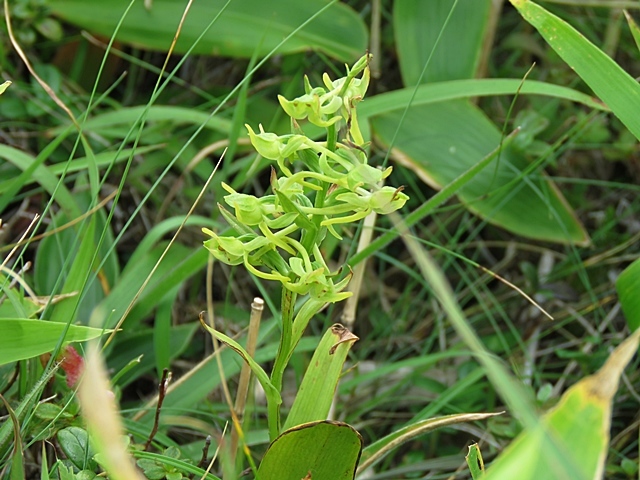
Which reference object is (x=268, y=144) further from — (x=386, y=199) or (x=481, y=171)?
(x=481, y=171)

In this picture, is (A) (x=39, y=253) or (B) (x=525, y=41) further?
(B) (x=525, y=41)

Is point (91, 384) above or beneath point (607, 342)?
above

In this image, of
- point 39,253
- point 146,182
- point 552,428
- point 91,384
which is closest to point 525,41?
point 146,182

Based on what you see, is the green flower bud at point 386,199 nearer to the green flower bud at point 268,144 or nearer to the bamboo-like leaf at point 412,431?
the green flower bud at point 268,144

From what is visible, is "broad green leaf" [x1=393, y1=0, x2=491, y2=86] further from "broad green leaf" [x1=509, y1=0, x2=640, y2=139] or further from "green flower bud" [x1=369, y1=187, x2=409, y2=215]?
"green flower bud" [x1=369, y1=187, x2=409, y2=215]

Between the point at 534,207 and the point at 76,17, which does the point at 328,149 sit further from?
the point at 76,17

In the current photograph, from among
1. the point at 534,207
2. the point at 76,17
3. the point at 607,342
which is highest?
the point at 76,17
